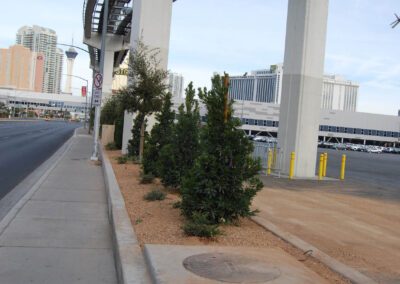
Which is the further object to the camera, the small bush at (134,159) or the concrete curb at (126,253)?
the small bush at (134,159)

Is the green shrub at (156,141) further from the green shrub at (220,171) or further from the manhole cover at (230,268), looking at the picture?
the manhole cover at (230,268)

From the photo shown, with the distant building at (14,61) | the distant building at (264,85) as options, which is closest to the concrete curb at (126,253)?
the distant building at (264,85)

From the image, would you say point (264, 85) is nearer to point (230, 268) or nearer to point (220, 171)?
point (220, 171)

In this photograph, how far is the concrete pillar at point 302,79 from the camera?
52.4 ft

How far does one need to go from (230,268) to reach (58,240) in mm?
3098

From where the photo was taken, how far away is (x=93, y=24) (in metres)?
38.4

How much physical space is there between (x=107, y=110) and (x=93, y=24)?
9.37m

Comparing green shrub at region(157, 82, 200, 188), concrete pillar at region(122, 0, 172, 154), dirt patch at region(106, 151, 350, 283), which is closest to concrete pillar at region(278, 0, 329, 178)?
concrete pillar at region(122, 0, 172, 154)

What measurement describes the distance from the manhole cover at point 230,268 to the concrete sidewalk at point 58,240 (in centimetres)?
111

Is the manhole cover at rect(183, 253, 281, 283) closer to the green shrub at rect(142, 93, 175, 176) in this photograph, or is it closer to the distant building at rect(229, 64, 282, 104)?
the green shrub at rect(142, 93, 175, 176)

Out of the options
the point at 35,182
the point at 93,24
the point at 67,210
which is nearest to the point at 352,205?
the point at 67,210

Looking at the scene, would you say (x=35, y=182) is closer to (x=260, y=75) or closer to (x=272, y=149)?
(x=272, y=149)

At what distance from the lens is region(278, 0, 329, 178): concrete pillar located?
52.4 feet

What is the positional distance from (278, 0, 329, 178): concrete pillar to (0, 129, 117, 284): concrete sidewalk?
28.5 ft
